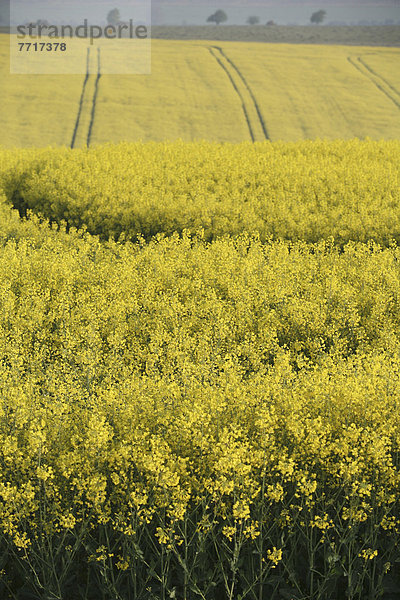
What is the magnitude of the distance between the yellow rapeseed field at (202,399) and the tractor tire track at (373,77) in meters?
25.4

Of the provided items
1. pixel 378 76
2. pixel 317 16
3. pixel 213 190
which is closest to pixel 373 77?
pixel 378 76

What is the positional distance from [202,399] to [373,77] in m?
38.4

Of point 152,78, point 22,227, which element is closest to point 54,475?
point 22,227

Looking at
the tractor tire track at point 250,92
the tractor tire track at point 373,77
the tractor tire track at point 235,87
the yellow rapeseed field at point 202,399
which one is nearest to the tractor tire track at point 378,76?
the tractor tire track at point 373,77

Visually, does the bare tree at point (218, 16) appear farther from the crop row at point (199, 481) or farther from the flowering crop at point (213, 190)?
the crop row at point (199, 481)

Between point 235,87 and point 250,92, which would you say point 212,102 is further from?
point 235,87

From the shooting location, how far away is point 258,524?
398 cm

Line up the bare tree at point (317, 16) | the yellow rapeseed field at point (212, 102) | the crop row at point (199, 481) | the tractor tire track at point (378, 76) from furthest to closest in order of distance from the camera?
the bare tree at point (317, 16) < the tractor tire track at point (378, 76) < the yellow rapeseed field at point (212, 102) < the crop row at point (199, 481)

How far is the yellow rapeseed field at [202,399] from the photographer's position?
3975mm

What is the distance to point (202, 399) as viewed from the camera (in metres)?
4.71

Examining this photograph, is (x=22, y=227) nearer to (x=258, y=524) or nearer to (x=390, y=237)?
(x=390, y=237)

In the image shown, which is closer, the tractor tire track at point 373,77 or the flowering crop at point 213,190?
the flowering crop at point 213,190

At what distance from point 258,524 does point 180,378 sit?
177cm

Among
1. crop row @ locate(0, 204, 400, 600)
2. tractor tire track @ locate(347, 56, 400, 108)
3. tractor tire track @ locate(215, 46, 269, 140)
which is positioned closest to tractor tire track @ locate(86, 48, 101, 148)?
tractor tire track @ locate(215, 46, 269, 140)
